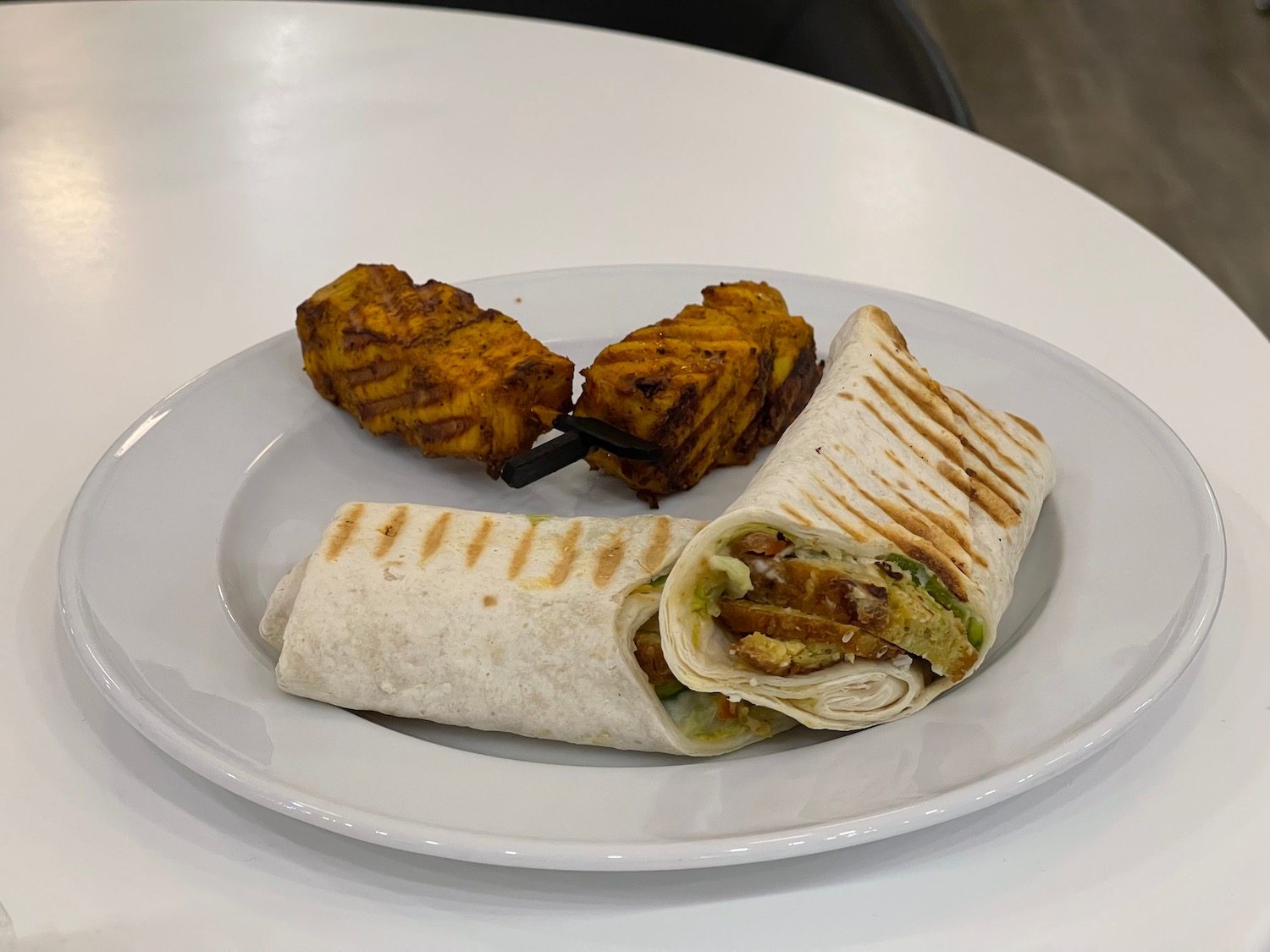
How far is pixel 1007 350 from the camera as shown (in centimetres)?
208

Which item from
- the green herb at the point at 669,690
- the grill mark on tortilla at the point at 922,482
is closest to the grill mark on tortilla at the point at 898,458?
the grill mark on tortilla at the point at 922,482

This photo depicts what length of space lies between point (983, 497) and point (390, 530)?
0.82 m

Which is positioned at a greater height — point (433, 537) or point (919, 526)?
→ point (919, 526)

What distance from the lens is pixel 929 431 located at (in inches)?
68.0

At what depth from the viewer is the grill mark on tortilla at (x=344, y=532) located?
1.60 metres

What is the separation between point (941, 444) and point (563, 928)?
2.84ft

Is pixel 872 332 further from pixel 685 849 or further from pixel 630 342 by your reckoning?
pixel 685 849

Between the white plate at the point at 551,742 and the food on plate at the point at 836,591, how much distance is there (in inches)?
2.0

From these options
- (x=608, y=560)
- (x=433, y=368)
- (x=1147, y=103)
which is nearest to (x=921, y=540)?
(x=608, y=560)

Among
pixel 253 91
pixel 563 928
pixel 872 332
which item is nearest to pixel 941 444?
pixel 872 332

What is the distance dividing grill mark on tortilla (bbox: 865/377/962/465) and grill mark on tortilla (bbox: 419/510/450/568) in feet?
2.09

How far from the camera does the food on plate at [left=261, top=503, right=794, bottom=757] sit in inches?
56.6

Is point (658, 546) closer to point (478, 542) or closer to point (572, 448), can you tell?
point (478, 542)

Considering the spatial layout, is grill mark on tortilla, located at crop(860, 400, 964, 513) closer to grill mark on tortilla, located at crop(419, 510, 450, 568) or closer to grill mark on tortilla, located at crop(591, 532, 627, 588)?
grill mark on tortilla, located at crop(591, 532, 627, 588)
